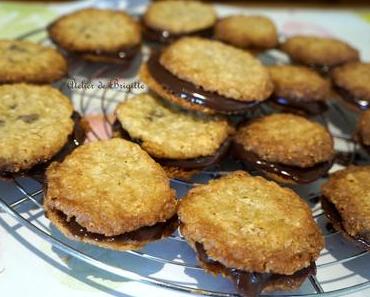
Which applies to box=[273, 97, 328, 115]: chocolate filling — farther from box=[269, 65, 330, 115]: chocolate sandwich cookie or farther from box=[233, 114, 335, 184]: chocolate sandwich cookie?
box=[233, 114, 335, 184]: chocolate sandwich cookie

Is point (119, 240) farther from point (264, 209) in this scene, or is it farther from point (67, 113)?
point (67, 113)

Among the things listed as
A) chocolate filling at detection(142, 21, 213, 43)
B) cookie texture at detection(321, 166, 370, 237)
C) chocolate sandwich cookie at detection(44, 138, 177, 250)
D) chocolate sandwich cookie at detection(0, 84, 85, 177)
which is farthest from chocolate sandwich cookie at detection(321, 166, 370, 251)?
chocolate filling at detection(142, 21, 213, 43)

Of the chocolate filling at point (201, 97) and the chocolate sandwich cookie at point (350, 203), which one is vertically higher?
the chocolate filling at point (201, 97)

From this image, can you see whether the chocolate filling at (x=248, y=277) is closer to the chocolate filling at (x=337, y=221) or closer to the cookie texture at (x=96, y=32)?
the chocolate filling at (x=337, y=221)

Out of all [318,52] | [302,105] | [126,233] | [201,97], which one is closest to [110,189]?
→ [126,233]

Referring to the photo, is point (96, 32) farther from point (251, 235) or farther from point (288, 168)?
point (251, 235)

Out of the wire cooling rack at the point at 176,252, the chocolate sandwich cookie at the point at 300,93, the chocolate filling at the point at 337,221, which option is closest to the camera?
the wire cooling rack at the point at 176,252

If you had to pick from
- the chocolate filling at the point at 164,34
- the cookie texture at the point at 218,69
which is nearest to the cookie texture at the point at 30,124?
the cookie texture at the point at 218,69
